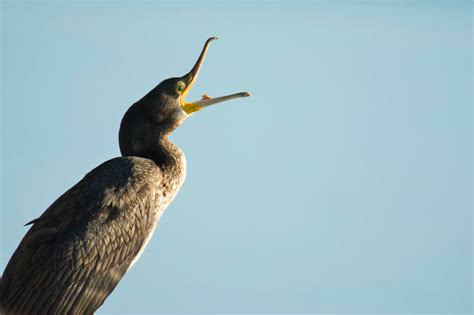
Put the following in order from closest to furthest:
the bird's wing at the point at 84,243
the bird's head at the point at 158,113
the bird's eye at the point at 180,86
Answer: the bird's wing at the point at 84,243 < the bird's head at the point at 158,113 < the bird's eye at the point at 180,86

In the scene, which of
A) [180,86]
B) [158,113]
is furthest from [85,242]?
[180,86]

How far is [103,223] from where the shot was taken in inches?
376

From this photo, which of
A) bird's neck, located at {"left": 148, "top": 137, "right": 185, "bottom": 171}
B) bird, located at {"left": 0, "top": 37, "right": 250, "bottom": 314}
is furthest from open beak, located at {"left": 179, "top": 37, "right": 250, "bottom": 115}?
bird's neck, located at {"left": 148, "top": 137, "right": 185, "bottom": 171}

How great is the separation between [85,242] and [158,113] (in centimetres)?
205

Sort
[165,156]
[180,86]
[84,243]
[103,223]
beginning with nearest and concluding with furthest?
[84,243] → [103,223] → [165,156] → [180,86]

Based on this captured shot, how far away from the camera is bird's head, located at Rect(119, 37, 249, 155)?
10.7m

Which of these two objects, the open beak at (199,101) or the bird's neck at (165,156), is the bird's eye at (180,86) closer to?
the open beak at (199,101)

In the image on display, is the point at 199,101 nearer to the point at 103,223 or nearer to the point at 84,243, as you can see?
the point at 103,223

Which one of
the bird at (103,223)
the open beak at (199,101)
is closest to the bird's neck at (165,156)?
the bird at (103,223)

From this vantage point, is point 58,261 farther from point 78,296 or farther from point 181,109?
point 181,109

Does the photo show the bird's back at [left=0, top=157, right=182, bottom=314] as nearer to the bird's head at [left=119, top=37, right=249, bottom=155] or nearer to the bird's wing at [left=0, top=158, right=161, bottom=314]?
the bird's wing at [left=0, top=158, right=161, bottom=314]

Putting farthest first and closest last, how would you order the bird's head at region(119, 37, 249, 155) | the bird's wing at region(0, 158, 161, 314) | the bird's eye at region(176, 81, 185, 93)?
the bird's eye at region(176, 81, 185, 93) → the bird's head at region(119, 37, 249, 155) → the bird's wing at region(0, 158, 161, 314)

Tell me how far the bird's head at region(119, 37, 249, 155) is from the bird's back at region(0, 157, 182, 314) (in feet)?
1.53

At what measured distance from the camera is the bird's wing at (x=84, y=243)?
9.12m
